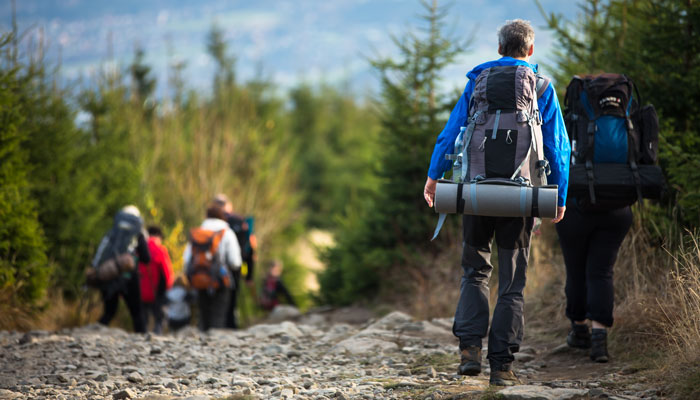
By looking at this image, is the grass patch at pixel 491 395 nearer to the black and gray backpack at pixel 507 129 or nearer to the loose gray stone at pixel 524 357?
the black and gray backpack at pixel 507 129

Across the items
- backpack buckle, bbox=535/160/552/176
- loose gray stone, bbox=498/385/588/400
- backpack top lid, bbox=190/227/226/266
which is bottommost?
loose gray stone, bbox=498/385/588/400

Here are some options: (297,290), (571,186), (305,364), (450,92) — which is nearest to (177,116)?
(297,290)

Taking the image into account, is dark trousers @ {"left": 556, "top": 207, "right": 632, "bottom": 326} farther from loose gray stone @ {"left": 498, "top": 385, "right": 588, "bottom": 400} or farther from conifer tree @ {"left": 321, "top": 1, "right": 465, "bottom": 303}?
conifer tree @ {"left": 321, "top": 1, "right": 465, "bottom": 303}

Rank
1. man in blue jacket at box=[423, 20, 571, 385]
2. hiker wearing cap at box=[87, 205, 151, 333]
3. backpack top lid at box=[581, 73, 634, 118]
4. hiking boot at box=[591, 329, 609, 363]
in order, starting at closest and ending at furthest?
man in blue jacket at box=[423, 20, 571, 385]
backpack top lid at box=[581, 73, 634, 118]
hiking boot at box=[591, 329, 609, 363]
hiker wearing cap at box=[87, 205, 151, 333]

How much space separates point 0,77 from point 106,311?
327 cm

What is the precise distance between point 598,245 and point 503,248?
114cm

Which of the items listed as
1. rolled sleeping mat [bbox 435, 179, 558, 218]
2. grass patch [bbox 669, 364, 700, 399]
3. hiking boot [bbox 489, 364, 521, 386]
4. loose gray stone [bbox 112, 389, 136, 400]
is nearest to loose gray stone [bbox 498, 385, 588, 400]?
hiking boot [bbox 489, 364, 521, 386]

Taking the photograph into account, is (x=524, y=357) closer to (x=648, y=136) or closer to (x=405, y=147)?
(x=648, y=136)

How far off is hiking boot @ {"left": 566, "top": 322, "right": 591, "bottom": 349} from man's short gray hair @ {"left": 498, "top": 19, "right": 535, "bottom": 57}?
232 cm

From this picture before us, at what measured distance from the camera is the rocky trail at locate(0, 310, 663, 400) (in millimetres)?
4465

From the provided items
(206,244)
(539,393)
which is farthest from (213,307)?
(539,393)

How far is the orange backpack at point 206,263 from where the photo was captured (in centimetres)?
908

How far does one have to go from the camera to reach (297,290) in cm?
2325

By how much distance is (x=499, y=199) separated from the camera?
4.16 m
